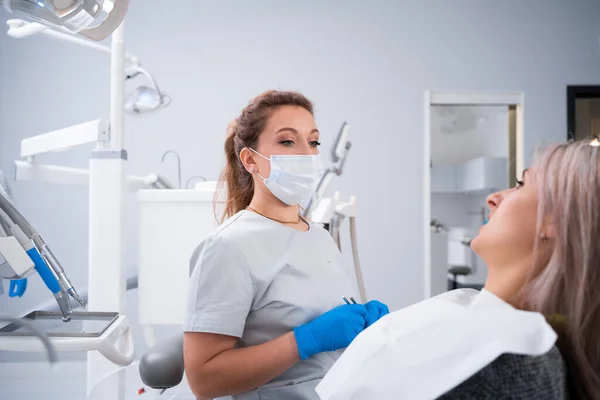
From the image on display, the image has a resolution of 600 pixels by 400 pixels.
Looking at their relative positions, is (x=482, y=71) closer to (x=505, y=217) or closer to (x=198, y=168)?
(x=198, y=168)

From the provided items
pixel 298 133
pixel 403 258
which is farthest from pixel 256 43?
pixel 298 133

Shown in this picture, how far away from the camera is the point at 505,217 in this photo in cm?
75

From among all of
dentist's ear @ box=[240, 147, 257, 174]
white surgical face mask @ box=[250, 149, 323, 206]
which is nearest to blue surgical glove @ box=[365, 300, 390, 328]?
white surgical face mask @ box=[250, 149, 323, 206]

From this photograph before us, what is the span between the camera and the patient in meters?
0.62

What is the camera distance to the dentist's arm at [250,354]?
967 millimetres

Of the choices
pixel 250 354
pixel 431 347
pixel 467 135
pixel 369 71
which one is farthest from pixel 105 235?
pixel 467 135

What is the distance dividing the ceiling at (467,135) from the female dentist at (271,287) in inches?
197

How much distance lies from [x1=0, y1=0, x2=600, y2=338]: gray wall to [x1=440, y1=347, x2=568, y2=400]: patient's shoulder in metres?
2.70

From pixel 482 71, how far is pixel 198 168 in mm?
1970

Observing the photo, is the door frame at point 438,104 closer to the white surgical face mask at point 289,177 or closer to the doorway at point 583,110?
the doorway at point 583,110

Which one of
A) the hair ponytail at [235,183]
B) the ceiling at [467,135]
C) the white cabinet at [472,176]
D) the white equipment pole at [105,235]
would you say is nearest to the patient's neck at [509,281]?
the hair ponytail at [235,183]

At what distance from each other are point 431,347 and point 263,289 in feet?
1.56

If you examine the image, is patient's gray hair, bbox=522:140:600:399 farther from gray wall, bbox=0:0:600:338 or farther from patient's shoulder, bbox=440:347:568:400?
gray wall, bbox=0:0:600:338

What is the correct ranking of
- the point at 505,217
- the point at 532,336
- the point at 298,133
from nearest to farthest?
the point at 532,336
the point at 505,217
the point at 298,133
